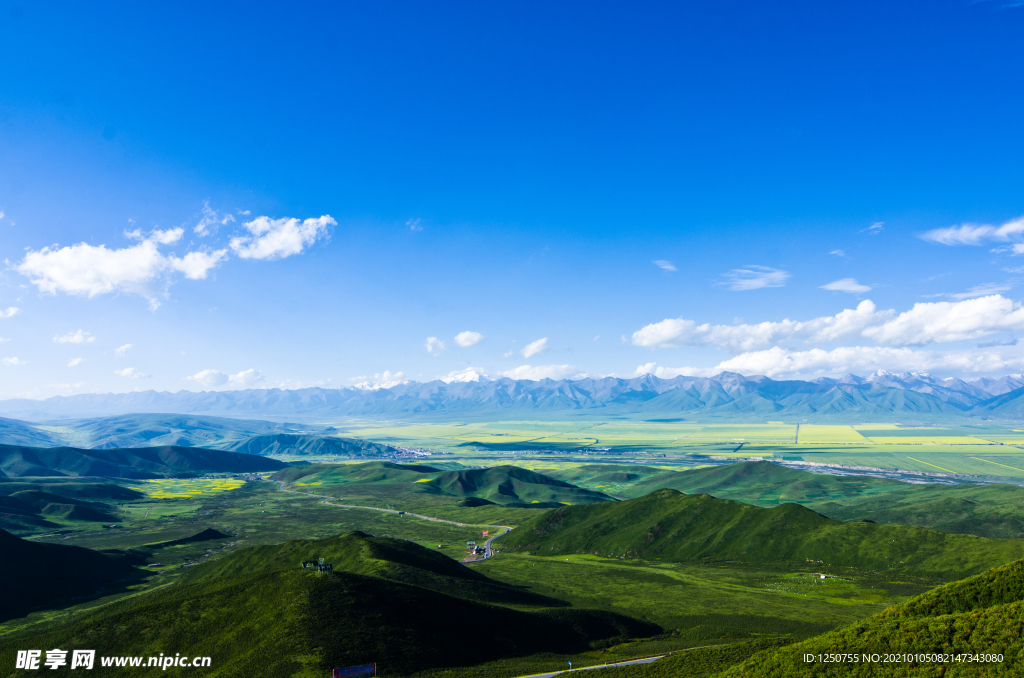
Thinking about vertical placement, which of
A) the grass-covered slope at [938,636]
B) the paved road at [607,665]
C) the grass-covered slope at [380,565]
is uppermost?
the grass-covered slope at [938,636]

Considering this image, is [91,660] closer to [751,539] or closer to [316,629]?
[316,629]

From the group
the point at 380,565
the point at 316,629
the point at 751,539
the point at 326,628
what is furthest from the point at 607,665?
the point at 751,539

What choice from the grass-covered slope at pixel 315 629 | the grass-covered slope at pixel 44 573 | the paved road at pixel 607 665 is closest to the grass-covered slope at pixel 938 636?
the paved road at pixel 607 665

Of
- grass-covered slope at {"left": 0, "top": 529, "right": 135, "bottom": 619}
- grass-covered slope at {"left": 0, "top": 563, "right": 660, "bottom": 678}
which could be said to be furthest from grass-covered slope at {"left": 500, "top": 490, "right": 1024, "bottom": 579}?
grass-covered slope at {"left": 0, "top": 529, "right": 135, "bottom": 619}

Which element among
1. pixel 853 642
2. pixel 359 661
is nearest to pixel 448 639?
pixel 359 661

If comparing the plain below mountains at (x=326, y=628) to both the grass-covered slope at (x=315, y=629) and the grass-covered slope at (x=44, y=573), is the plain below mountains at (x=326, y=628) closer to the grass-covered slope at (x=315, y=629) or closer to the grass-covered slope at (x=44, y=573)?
the grass-covered slope at (x=315, y=629)

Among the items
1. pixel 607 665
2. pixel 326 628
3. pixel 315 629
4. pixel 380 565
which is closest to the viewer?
pixel 607 665

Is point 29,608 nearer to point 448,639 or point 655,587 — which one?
point 448,639
